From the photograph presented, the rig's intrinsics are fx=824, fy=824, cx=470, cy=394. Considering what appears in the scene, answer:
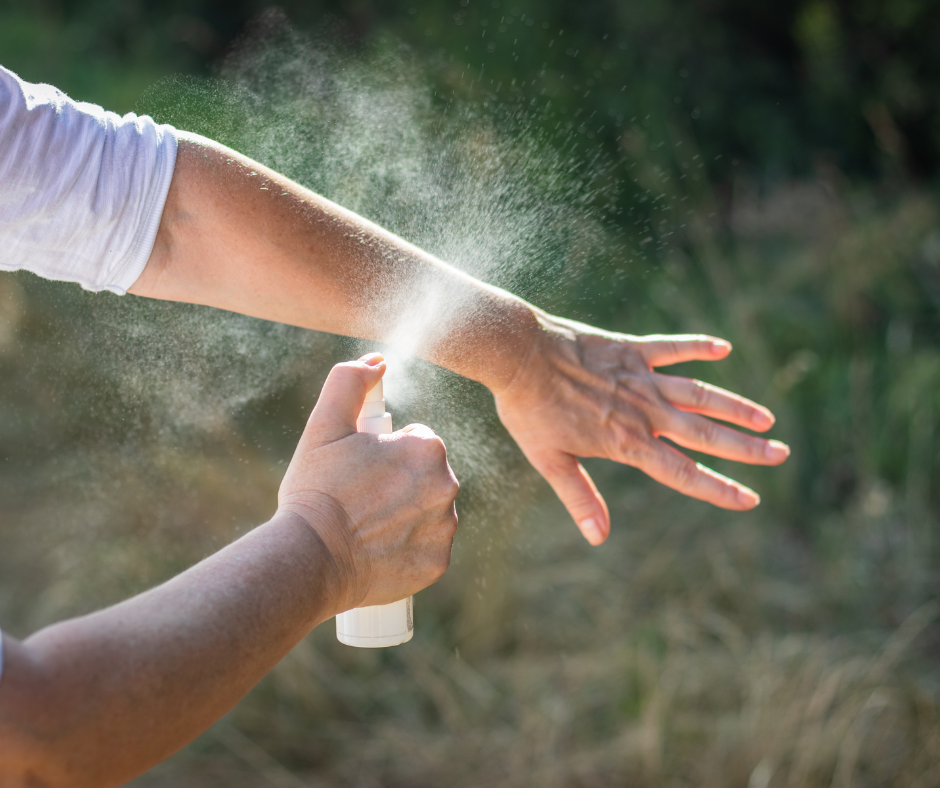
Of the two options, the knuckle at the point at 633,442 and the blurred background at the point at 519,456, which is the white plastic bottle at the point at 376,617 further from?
the knuckle at the point at 633,442

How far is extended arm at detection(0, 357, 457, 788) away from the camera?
76cm

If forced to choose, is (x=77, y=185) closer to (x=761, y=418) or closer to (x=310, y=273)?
(x=310, y=273)

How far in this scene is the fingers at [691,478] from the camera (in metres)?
1.53

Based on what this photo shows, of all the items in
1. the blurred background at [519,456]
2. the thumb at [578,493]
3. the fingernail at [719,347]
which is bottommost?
the blurred background at [519,456]

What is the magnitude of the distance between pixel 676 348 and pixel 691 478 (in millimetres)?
260

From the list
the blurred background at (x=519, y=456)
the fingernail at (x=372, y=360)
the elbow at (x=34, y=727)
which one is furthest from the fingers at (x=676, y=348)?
→ the elbow at (x=34, y=727)

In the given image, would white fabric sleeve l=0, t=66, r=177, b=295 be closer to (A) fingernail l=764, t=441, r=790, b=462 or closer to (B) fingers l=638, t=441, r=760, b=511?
(B) fingers l=638, t=441, r=760, b=511

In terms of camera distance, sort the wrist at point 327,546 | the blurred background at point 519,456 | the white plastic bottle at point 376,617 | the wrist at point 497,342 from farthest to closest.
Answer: the blurred background at point 519,456 < the wrist at point 497,342 < the white plastic bottle at point 376,617 < the wrist at point 327,546

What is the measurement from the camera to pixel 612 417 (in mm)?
1522

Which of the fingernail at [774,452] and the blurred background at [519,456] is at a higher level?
the fingernail at [774,452]

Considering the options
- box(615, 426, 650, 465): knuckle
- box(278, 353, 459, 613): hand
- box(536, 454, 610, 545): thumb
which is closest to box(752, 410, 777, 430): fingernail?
box(615, 426, 650, 465): knuckle

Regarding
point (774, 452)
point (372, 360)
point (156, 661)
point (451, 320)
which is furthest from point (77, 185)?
point (774, 452)

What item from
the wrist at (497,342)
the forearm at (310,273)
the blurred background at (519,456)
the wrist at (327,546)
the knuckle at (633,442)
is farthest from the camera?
the blurred background at (519,456)

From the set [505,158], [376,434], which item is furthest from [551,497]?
[376,434]
